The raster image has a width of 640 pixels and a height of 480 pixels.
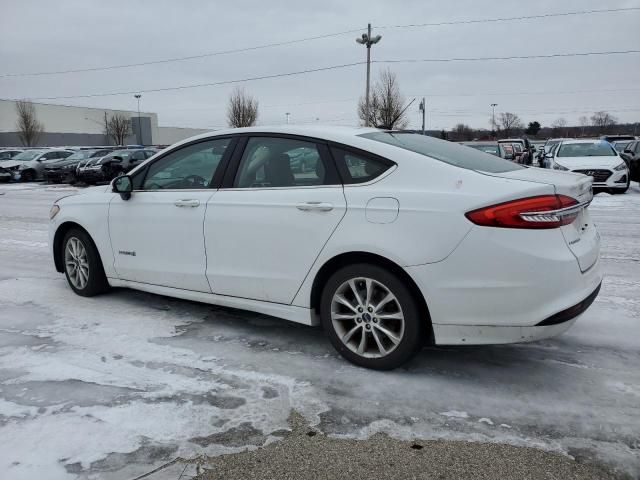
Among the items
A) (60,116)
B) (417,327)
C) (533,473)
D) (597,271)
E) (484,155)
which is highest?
(60,116)

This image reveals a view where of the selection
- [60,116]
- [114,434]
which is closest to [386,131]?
[114,434]

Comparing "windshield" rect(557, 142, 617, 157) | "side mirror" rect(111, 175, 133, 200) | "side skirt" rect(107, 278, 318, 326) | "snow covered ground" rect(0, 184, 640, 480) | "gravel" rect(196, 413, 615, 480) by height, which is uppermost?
"windshield" rect(557, 142, 617, 157)

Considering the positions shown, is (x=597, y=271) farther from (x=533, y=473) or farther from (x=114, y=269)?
(x=114, y=269)

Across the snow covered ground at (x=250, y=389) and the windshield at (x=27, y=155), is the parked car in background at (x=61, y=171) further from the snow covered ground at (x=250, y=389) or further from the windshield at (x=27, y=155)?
the snow covered ground at (x=250, y=389)

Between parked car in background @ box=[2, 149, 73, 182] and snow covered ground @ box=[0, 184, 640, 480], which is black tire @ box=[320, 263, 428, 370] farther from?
parked car in background @ box=[2, 149, 73, 182]

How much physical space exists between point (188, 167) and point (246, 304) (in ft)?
4.21

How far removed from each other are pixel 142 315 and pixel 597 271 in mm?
3571

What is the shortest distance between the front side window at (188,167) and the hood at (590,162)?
42.8ft

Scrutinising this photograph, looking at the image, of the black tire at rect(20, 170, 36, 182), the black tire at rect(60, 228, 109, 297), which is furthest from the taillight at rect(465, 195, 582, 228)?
the black tire at rect(20, 170, 36, 182)

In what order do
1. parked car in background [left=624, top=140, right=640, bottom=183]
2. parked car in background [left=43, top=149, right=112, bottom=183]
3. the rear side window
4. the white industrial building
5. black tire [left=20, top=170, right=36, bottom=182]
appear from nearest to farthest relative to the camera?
1. the rear side window
2. parked car in background [left=624, top=140, right=640, bottom=183]
3. parked car in background [left=43, top=149, right=112, bottom=183]
4. black tire [left=20, top=170, right=36, bottom=182]
5. the white industrial building

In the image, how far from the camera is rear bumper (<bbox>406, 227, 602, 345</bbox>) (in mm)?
3053

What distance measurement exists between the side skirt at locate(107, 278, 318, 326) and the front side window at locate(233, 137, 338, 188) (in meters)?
A: 0.85

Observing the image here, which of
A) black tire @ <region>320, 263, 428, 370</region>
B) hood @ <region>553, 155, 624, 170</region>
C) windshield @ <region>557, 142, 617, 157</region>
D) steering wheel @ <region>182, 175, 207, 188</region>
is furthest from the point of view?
windshield @ <region>557, 142, 617, 157</region>

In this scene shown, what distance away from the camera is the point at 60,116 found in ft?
288
